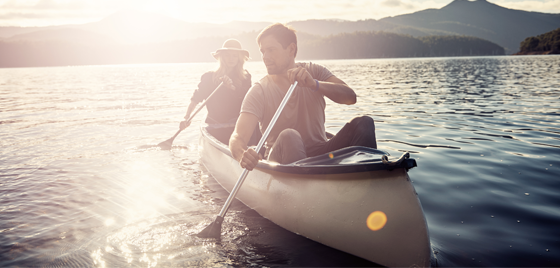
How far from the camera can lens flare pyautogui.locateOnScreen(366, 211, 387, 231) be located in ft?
9.62

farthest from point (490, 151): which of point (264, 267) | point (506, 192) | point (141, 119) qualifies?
point (141, 119)

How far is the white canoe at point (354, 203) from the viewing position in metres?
2.83

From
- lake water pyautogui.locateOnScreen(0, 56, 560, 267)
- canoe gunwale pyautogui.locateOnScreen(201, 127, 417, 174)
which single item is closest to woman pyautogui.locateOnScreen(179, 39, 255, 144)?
lake water pyautogui.locateOnScreen(0, 56, 560, 267)

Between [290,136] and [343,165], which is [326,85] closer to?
[290,136]

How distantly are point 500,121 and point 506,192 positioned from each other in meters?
6.17

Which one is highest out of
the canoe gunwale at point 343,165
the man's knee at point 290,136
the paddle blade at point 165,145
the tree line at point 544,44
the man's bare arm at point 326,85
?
the tree line at point 544,44

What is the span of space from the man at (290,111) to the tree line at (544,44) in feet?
438

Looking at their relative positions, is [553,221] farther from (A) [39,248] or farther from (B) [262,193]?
(A) [39,248]

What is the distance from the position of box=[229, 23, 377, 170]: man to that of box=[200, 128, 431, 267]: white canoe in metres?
0.28

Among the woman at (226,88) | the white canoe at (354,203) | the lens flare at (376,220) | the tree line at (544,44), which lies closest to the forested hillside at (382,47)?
the tree line at (544,44)

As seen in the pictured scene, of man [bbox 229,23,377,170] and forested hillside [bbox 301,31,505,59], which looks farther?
forested hillside [bbox 301,31,505,59]

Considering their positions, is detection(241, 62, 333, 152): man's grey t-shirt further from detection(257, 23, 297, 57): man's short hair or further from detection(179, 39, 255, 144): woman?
detection(179, 39, 255, 144): woman

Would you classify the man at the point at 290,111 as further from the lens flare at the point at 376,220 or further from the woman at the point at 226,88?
the woman at the point at 226,88

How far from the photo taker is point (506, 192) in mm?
4773
